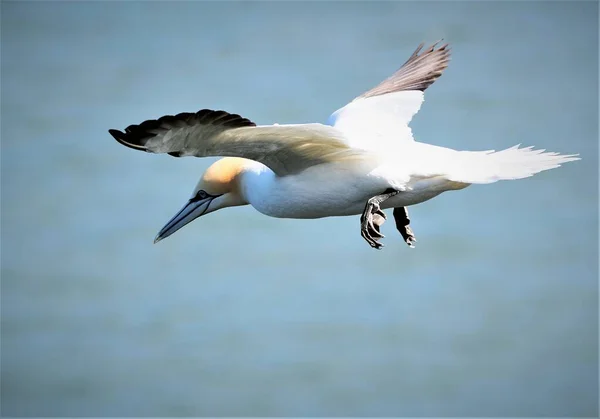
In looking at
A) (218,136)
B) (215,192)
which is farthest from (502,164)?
(215,192)

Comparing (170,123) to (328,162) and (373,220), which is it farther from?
(373,220)

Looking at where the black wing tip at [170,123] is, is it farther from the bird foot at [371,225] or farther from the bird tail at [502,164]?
the bird tail at [502,164]

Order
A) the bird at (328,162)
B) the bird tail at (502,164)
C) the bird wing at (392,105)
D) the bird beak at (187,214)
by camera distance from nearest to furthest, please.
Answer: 1. the bird at (328,162)
2. the bird tail at (502,164)
3. the bird wing at (392,105)
4. the bird beak at (187,214)

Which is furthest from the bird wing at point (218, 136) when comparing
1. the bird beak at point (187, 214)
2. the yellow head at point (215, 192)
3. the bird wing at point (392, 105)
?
the bird beak at point (187, 214)

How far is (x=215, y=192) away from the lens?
364 inches

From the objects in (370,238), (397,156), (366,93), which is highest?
(366,93)

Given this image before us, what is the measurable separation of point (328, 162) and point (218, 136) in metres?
1.05

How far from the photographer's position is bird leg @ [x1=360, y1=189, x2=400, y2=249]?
8.13 metres

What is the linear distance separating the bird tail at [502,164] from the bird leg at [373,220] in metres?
0.47

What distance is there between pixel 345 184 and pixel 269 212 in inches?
24.4

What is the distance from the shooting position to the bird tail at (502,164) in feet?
26.5

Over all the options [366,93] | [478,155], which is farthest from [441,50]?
[478,155]

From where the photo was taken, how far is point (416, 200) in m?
8.38

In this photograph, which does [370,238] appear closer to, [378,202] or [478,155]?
[378,202]
